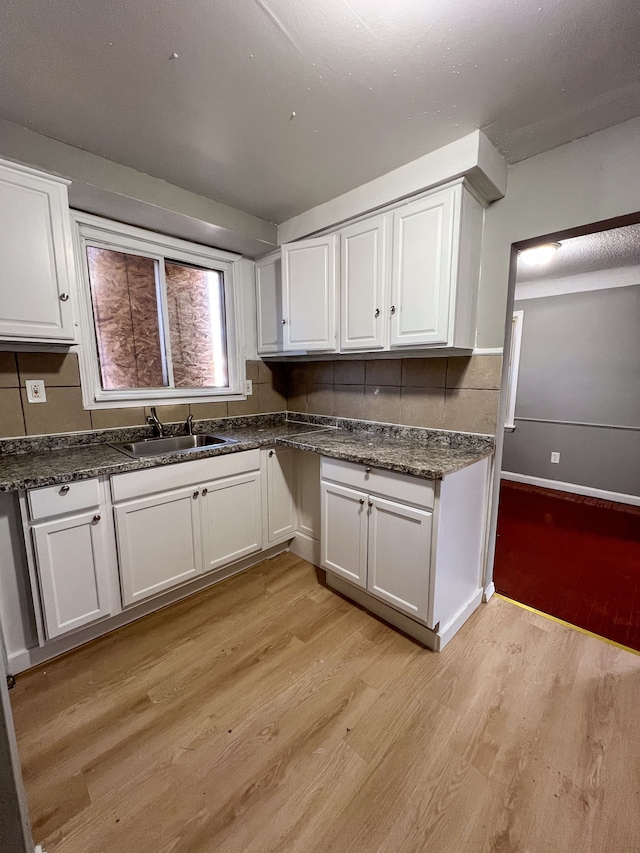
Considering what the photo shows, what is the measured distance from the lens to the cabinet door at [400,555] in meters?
1.56

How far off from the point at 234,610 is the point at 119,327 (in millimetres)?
1817

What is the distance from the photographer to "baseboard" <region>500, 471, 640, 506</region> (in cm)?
339

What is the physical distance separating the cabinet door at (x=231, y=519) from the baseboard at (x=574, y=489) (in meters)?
3.32

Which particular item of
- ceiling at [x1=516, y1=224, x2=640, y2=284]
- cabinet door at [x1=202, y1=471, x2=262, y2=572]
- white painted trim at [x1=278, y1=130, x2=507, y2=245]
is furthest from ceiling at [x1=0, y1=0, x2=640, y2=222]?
cabinet door at [x1=202, y1=471, x2=262, y2=572]

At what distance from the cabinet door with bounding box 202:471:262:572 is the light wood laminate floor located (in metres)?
0.37

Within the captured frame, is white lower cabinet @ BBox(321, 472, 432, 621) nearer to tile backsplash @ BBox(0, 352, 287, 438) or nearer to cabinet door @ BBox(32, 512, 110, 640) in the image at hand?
cabinet door @ BBox(32, 512, 110, 640)

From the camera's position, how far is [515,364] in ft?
12.9

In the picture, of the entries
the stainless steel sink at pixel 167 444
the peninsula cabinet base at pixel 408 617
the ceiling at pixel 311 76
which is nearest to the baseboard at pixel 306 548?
the peninsula cabinet base at pixel 408 617

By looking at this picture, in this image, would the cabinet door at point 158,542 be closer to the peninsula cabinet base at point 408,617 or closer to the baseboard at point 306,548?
the baseboard at point 306,548

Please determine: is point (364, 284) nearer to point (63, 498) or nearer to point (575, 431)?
point (63, 498)

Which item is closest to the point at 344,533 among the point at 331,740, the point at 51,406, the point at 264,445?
the point at 264,445

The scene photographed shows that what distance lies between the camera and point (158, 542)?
70.6 inches

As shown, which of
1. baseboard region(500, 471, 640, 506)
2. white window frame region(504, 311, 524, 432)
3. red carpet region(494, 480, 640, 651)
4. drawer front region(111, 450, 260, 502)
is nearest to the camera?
drawer front region(111, 450, 260, 502)

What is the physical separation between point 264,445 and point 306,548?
0.83 meters
